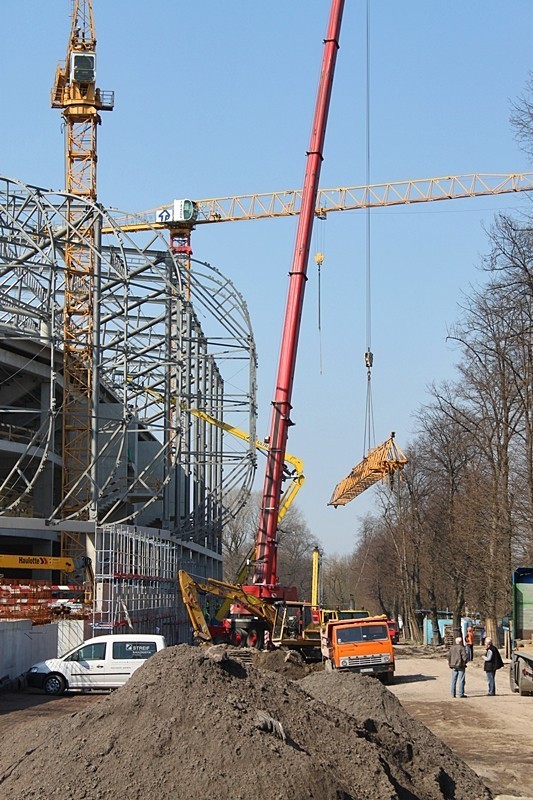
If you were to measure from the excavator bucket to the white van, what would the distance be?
16733mm

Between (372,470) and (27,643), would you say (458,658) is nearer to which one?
(27,643)

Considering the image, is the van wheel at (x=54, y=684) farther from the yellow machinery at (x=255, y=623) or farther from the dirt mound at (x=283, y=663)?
the yellow machinery at (x=255, y=623)

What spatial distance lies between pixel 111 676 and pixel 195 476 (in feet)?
116

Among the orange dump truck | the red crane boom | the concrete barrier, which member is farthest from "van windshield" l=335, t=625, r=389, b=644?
the concrete barrier

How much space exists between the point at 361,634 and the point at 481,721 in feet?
29.1

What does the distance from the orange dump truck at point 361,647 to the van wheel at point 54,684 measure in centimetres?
799

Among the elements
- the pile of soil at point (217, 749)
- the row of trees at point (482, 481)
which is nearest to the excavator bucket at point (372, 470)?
the row of trees at point (482, 481)

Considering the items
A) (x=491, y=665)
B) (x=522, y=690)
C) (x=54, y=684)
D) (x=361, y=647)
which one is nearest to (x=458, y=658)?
(x=491, y=665)

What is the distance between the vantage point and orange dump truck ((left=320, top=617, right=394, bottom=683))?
3083 cm

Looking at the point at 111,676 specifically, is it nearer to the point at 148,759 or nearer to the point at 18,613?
the point at 18,613

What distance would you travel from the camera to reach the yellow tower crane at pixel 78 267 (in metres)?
46.5

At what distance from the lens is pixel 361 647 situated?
31.1 meters

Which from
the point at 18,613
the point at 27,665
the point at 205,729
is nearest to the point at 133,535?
the point at 18,613

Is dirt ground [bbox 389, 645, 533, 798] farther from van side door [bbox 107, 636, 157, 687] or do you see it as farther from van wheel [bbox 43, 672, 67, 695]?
van wheel [bbox 43, 672, 67, 695]
